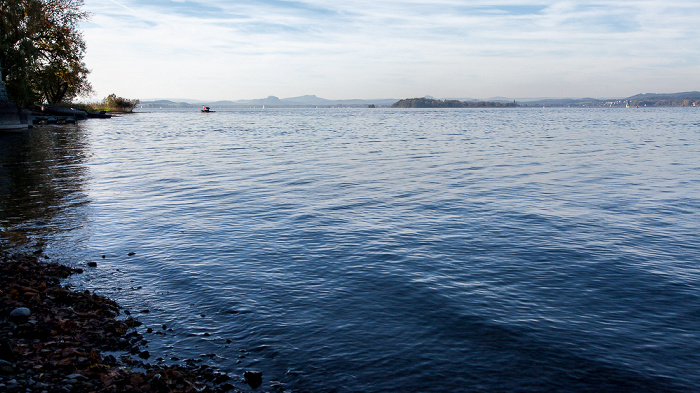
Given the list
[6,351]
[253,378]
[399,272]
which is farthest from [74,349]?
[399,272]

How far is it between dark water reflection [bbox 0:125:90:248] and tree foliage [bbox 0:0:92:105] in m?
24.1

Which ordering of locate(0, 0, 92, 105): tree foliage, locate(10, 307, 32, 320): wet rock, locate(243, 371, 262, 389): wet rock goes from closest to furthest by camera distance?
locate(243, 371, 262, 389): wet rock, locate(10, 307, 32, 320): wet rock, locate(0, 0, 92, 105): tree foliage

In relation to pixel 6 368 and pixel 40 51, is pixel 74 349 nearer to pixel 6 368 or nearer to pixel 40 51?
pixel 6 368

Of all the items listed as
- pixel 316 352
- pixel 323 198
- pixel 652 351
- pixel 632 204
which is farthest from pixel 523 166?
pixel 316 352

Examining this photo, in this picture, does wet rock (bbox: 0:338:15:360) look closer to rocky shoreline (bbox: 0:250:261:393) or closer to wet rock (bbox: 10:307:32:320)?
rocky shoreline (bbox: 0:250:261:393)

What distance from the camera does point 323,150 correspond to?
46562 millimetres

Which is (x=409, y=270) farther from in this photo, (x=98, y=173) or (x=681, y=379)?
(x=98, y=173)

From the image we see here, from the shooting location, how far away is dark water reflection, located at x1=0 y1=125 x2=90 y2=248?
1550 cm

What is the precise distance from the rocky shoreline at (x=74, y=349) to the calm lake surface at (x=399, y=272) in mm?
503

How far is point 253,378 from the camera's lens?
7113mm

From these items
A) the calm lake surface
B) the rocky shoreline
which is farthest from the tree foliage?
the rocky shoreline

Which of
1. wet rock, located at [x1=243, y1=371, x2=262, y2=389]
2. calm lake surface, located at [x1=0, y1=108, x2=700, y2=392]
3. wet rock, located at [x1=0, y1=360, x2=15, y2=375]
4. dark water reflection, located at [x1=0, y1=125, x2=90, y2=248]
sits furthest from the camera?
dark water reflection, located at [x1=0, y1=125, x2=90, y2=248]

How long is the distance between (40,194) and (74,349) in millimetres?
17678

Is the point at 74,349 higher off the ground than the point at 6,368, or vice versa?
the point at 6,368
